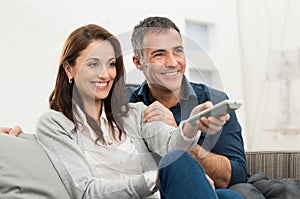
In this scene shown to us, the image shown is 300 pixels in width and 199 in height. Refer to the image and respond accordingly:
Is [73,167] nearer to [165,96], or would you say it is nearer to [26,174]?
[26,174]

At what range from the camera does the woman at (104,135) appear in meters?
1.11

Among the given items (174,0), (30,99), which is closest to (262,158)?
(30,99)

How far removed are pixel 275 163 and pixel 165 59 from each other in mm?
969

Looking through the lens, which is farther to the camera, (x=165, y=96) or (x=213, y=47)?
(x=213, y=47)

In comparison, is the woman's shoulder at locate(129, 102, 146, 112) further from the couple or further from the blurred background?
the blurred background

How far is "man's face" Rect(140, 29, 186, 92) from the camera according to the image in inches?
40.9

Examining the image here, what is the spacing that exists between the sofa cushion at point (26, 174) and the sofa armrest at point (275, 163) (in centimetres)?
88

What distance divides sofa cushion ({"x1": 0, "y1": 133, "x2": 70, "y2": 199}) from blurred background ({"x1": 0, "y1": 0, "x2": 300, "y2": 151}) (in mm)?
1756

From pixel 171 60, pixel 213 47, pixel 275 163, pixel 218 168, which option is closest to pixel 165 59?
pixel 171 60

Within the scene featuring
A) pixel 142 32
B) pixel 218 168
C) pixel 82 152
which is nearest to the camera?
pixel 142 32

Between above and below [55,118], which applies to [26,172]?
below

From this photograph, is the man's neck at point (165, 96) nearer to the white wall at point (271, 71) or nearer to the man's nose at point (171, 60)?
the man's nose at point (171, 60)

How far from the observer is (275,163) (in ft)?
6.04

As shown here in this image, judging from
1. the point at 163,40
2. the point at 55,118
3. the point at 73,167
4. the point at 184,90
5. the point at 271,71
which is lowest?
the point at 271,71
